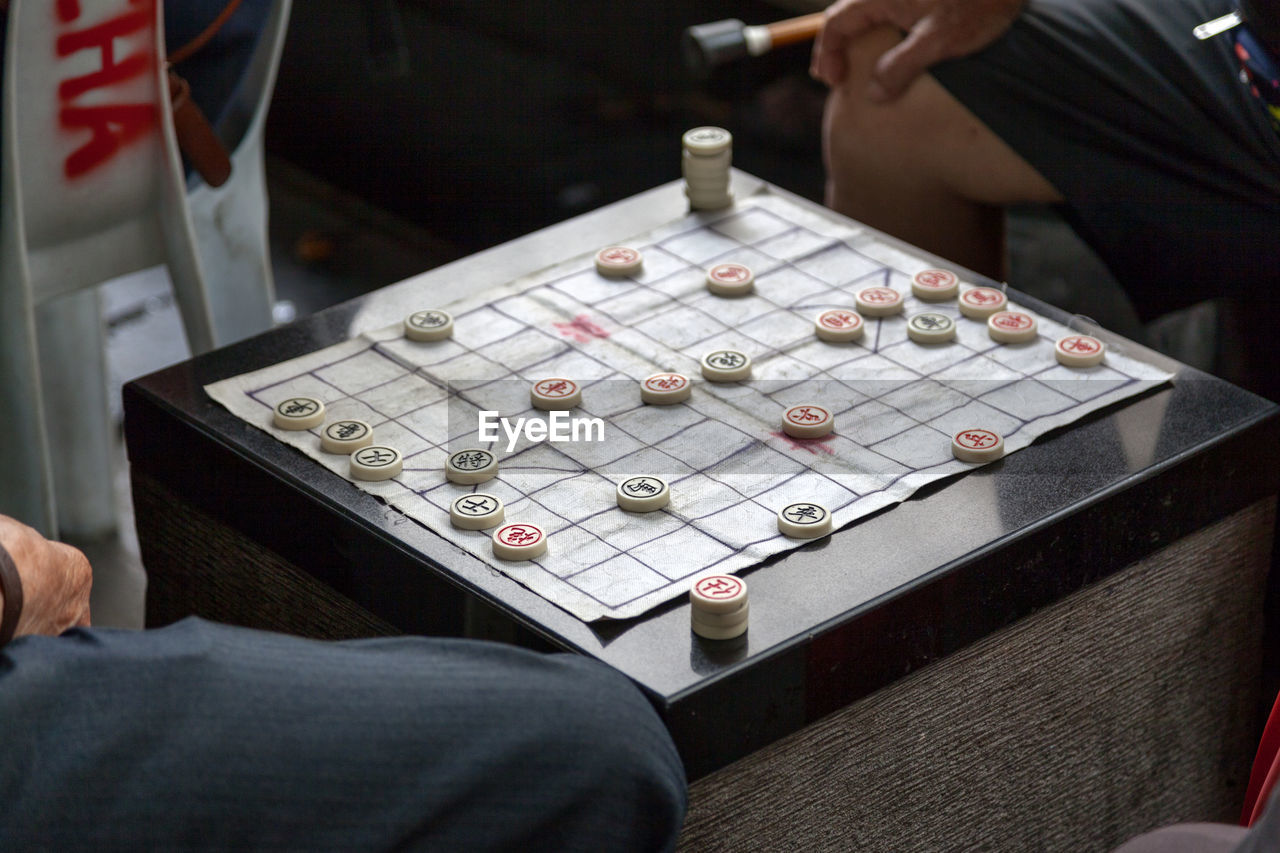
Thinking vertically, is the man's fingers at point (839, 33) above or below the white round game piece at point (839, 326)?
above

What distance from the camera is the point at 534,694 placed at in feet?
2.72

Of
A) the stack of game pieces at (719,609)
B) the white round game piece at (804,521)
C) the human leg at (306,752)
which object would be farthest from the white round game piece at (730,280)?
the human leg at (306,752)

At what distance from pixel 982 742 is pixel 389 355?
54 centimetres

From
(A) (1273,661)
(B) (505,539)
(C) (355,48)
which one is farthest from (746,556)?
(C) (355,48)

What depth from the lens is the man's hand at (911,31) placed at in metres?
1.54

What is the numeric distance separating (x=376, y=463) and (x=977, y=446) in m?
0.41

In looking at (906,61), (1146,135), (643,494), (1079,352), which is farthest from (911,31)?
(643,494)

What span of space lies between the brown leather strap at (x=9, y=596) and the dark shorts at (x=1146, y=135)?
105cm

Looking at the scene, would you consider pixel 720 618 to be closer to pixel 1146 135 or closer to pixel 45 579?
pixel 45 579

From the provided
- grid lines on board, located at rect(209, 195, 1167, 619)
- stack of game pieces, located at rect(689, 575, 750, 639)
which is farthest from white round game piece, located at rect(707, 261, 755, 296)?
stack of game pieces, located at rect(689, 575, 750, 639)

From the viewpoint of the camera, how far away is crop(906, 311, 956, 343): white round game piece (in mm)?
1229

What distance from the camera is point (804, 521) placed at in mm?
1007

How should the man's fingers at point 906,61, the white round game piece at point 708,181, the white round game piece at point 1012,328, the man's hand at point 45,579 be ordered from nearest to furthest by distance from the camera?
the man's hand at point 45,579, the white round game piece at point 1012,328, the white round game piece at point 708,181, the man's fingers at point 906,61

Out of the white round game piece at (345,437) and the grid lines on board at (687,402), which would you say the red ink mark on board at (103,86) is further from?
the white round game piece at (345,437)
